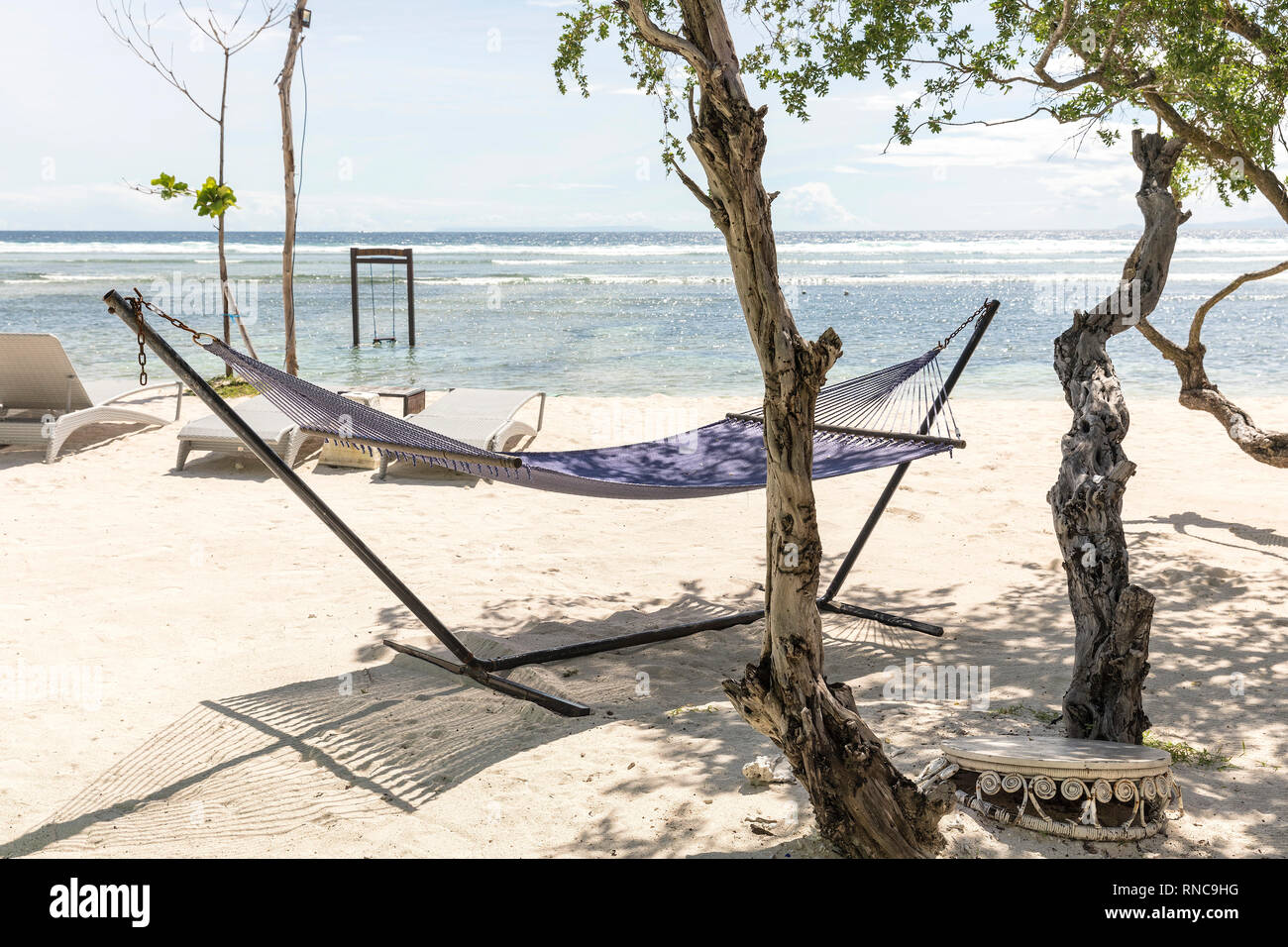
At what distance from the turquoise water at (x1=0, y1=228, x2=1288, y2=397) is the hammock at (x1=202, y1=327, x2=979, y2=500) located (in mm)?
6114

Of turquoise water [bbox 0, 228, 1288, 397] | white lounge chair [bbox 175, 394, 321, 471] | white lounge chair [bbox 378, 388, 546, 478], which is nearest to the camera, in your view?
white lounge chair [bbox 175, 394, 321, 471]

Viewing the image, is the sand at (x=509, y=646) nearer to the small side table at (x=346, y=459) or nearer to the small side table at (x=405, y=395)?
the small side table at (x=346, y=459)

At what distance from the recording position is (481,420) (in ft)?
18.4

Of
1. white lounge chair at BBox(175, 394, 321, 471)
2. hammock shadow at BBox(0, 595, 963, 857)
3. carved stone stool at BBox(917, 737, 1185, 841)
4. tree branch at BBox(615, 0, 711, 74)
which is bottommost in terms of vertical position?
hammock shadow at BBox(0, 595, 963, 857)

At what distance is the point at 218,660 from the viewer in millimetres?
3016

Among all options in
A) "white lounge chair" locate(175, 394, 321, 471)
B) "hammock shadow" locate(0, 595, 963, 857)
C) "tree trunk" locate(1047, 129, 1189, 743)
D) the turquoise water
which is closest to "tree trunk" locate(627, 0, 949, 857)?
"hammock shadow" locate(0, 595, 963, 857)

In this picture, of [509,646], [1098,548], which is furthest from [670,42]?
[509,646]

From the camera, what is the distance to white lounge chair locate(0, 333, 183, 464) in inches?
215

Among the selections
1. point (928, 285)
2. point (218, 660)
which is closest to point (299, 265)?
point (928, 285)

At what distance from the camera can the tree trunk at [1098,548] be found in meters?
2.25

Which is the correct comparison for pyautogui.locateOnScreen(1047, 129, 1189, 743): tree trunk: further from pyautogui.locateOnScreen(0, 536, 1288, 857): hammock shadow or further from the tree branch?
the tree branch

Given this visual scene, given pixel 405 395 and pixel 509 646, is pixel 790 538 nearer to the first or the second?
pixel 509 646
